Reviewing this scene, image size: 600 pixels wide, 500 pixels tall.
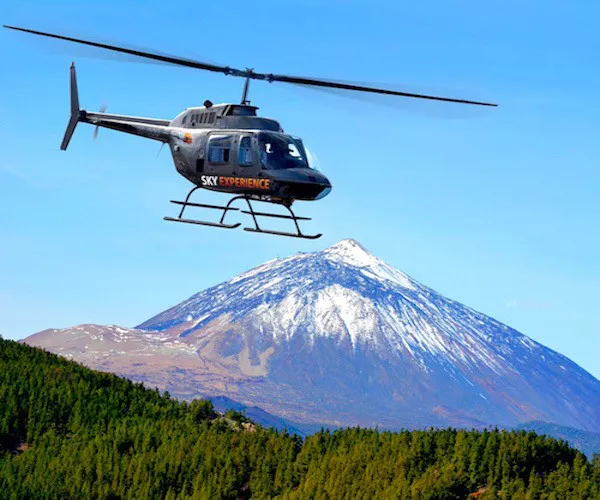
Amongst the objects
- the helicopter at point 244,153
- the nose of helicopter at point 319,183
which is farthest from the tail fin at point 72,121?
the nose of helicopter at point 319,183

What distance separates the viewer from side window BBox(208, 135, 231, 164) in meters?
45.6

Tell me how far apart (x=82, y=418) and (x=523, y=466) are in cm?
2132

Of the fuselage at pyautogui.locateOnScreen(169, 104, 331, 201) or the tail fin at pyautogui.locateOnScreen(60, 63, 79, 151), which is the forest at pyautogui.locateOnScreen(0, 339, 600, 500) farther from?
the tail fin at pyautogui.locateOnScreen(60, 63, 79, 151)

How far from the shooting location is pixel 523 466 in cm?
4047

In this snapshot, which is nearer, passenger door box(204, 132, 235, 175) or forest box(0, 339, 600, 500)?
forest box(0, 339, 600, 500)

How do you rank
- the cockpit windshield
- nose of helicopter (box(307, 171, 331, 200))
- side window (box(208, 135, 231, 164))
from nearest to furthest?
nose of helicopter (box(307, 171, 331, 200)) → the cockpit windshield → side window (box(208, 135, 231, 164))

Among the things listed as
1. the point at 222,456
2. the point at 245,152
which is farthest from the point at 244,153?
the point at 222,456

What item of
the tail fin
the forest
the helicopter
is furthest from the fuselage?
the forest

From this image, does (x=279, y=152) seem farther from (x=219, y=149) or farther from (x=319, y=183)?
(x=219, y=149)

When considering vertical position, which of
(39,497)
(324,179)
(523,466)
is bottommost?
(39,497)

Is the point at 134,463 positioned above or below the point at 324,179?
below

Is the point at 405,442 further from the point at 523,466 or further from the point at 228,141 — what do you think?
the point at 228,141

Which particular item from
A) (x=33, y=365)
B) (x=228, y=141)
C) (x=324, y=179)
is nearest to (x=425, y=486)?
(x=324, y=179)

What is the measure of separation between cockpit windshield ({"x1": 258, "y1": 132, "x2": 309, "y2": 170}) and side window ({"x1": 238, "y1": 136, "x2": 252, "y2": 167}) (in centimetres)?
47
